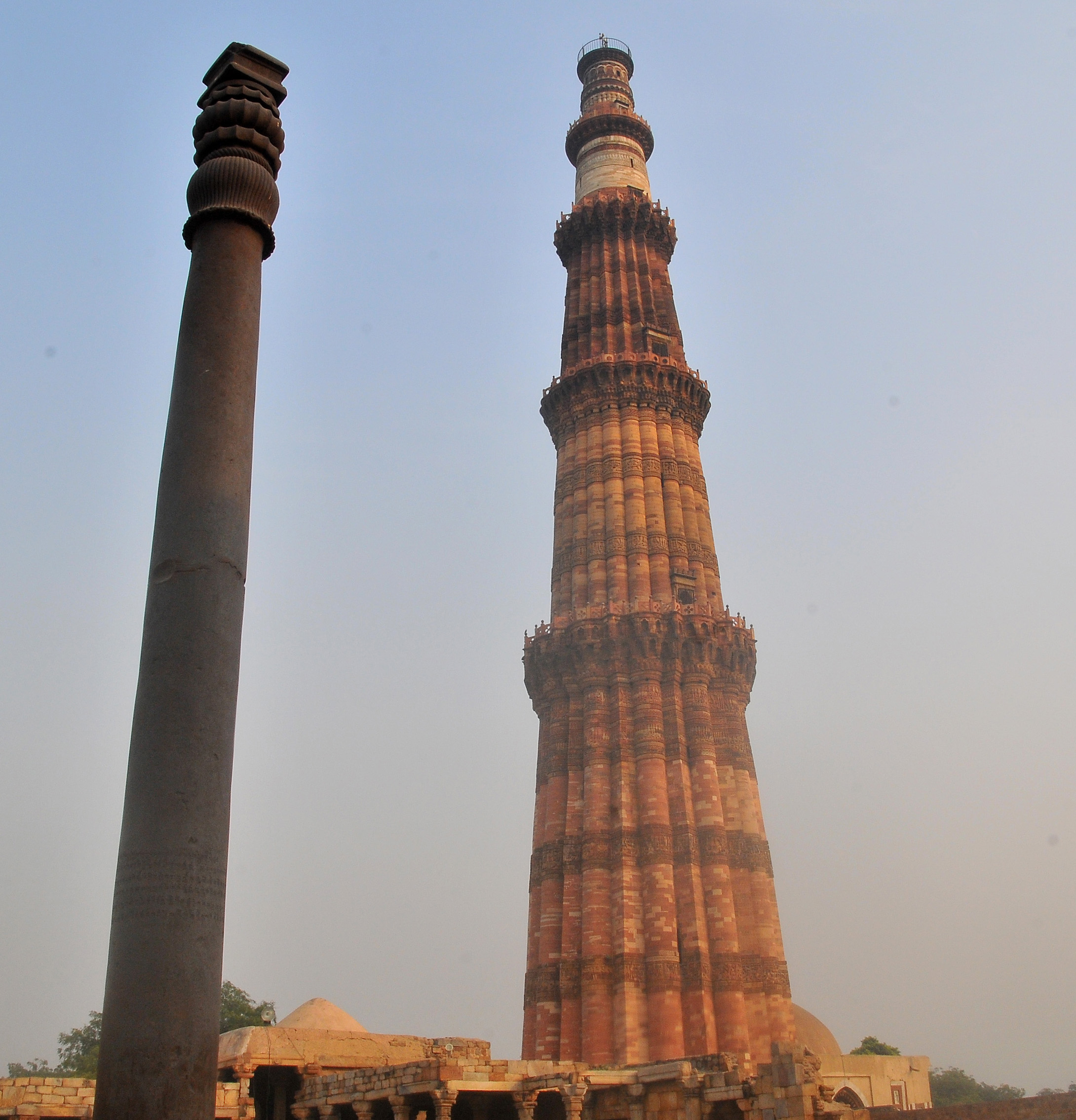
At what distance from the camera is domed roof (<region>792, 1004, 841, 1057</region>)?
31.3m

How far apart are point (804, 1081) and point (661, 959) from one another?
8367 mm

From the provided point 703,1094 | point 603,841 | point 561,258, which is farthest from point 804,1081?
point 561,258

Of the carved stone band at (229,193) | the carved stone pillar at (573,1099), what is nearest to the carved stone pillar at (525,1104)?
the carved stone pillar at (573,1099)

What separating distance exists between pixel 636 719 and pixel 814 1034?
1047cm

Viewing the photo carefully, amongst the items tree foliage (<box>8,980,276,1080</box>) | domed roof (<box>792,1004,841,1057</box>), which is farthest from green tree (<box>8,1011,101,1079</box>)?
domed roof (<box>792,1004,841,1057</box>)

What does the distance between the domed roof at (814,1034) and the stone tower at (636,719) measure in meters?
5.39

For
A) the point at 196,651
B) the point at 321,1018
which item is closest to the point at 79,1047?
the point at 321,1018

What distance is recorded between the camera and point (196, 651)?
20.8 feet

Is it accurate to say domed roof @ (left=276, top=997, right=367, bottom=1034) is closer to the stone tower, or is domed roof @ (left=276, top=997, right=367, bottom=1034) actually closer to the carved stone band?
the stone tower

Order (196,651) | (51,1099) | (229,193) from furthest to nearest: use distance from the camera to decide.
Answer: (51,1099) → (229,193) → (196,651)

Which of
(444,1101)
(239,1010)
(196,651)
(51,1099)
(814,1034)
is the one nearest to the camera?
(196,651)

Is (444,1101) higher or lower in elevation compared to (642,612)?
lower

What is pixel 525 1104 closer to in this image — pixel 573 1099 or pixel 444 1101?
pixel 573 1099

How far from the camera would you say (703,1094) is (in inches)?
760
